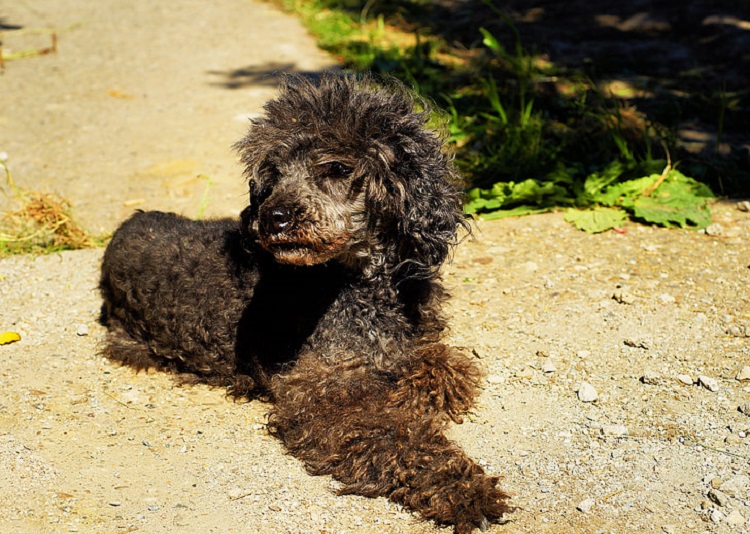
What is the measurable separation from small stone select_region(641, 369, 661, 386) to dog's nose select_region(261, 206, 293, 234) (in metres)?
2.01

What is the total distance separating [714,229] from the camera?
5.58 m

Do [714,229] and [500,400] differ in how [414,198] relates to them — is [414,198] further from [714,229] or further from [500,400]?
[714,229]

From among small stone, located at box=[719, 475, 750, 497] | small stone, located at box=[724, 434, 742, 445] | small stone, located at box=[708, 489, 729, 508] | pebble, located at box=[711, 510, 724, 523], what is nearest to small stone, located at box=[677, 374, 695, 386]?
small stone, located at box=[724, 434, 742, 445]

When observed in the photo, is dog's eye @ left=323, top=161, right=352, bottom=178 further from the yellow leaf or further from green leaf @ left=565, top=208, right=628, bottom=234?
green leaf @ left=565, top=208, right=628, bottom=234

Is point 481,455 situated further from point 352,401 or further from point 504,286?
point 504,286

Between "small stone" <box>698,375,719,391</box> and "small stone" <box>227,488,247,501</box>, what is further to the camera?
"small stone" <box>698,375,719,391</box>

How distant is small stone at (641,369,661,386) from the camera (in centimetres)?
420

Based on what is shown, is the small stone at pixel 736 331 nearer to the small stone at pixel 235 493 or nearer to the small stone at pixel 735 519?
the small stone at pixel 735 519

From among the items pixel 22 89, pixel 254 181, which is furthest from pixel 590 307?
pixel 22 89

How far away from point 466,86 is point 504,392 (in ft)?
14.3

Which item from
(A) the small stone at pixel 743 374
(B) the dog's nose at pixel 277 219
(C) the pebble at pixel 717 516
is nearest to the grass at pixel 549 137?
(B) the dog's nose at pixel 277 219

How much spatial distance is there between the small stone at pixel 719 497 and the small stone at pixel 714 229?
2.57 meters

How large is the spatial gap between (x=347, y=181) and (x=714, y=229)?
3.06 metres

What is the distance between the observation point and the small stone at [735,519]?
324cm
